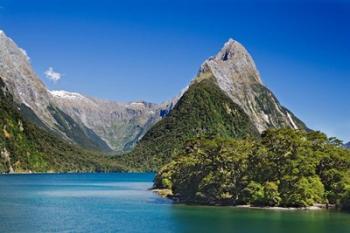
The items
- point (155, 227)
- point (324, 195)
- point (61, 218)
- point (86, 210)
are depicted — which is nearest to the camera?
point (155, 227)

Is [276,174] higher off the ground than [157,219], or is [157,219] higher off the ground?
[276,174]

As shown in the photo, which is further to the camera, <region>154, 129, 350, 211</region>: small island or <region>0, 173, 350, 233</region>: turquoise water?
<region>154, 129, 350, 211</region>: small island

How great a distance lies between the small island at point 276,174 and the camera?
404ft

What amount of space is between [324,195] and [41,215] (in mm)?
61812

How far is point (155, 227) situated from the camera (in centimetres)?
9156

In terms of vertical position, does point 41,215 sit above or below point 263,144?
below

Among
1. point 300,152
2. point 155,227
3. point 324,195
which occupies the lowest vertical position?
point 155,227

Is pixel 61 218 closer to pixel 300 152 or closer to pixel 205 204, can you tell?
pixel 205 204

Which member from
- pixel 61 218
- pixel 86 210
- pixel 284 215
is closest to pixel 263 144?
pixel 284 215

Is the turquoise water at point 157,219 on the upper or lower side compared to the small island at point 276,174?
lower

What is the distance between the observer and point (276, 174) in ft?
417

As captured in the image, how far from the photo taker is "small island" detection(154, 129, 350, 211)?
12325 centimetres

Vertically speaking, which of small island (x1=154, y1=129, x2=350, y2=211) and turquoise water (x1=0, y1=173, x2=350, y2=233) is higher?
small island (x1=154, y1=129, x2=350, y2=211)

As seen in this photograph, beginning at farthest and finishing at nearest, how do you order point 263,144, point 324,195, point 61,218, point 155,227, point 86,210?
point 263,144 → point 324,195 → point 86,210 → point 61,218 → point 155,227
